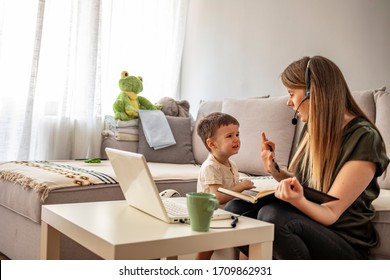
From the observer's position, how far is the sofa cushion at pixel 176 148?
2947 mm

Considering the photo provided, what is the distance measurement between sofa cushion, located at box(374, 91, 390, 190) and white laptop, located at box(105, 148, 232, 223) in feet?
3.45

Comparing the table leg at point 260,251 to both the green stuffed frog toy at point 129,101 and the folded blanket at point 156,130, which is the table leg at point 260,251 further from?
the green stuffed frog toy at point 129,101

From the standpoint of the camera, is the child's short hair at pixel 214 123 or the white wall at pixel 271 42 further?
the white wall at pixel 271 42

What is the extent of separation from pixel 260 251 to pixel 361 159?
40cm

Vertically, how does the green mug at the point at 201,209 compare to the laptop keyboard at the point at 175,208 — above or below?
above

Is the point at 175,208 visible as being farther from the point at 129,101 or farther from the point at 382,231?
the point at 129,101

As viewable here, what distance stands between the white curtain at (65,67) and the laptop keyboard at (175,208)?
1.86 m

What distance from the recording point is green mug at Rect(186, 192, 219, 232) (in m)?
0.97

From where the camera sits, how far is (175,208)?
122 cm

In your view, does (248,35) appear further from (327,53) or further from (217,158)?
(217,158)

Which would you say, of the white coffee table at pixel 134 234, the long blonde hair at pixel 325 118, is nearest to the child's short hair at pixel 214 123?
the long blonde hair at pixel 325 118

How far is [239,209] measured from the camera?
4.79 ft

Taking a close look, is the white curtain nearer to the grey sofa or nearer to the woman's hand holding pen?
the grey sofa
